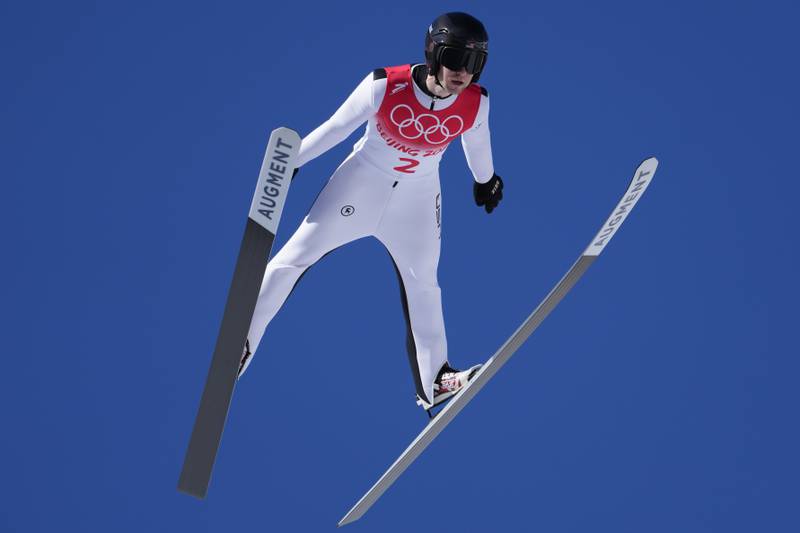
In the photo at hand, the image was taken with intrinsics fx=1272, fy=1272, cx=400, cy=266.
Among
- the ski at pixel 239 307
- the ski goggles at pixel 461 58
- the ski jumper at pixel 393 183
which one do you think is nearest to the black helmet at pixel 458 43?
the ski goggles at pixel 461 58

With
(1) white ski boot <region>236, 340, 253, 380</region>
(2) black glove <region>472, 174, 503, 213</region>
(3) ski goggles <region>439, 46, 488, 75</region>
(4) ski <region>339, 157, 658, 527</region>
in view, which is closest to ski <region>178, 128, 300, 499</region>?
(1) white ski boot <region>236, 340, 253, 380</region>

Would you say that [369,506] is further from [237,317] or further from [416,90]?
[416,90]

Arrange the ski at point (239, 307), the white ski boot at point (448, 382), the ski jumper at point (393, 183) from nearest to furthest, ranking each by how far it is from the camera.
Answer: the ski at point (239, 307), the ski jumper at point (393, 183), the white ski boot at point (448, 382)

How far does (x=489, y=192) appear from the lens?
4098 mm

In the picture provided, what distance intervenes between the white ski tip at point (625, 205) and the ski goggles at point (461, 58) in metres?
0.58

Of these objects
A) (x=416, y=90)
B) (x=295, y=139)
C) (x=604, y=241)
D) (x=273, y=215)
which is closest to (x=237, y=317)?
(x=273, y=215)

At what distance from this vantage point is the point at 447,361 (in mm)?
4133

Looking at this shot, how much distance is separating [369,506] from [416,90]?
62.9 inches

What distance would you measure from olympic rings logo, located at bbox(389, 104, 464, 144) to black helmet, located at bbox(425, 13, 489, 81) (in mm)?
198

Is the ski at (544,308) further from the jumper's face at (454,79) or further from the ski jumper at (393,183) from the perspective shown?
the jumper's face at (454,79)

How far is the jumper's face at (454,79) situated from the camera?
3.58 metres

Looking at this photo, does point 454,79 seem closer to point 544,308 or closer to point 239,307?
point 544,308

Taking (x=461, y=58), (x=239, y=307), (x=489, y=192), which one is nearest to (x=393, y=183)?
(x=489, y=192)

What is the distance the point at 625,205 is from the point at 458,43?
2.39 feet
